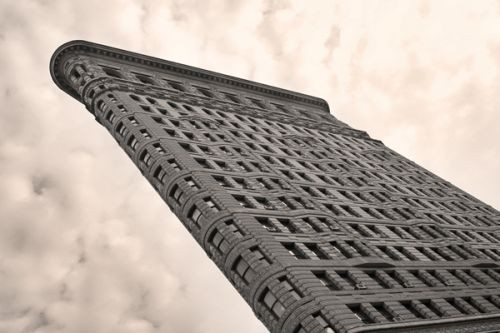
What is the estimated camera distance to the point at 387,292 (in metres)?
43.5

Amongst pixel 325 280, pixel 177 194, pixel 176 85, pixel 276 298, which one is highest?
pixel 176 85

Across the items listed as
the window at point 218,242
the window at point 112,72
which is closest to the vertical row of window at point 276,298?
the window at point 218,242

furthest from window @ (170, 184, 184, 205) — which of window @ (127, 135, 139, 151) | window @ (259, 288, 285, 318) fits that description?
window @ (259, 288, 285, 318)

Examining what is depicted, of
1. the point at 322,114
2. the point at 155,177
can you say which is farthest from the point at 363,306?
the point at 322,114

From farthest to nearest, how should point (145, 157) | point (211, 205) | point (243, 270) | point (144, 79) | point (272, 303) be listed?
point (144, 79) → point (145, 157) → point (211, 205) → point (243, 270) → point (272, 303)

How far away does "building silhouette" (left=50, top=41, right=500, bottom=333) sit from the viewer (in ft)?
137

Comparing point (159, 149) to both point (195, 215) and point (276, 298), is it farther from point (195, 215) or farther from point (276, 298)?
point (276, 298)

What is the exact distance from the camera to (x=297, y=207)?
52375 mm

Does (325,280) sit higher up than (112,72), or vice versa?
(112,72)

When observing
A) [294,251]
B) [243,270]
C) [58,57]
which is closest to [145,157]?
[243,270]

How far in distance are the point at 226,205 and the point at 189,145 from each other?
1297 centimetres

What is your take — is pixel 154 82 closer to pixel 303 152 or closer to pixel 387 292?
pixel 303 152

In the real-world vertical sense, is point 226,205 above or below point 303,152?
below

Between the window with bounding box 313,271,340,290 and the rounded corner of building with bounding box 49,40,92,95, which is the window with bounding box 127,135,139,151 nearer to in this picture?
the rounded corner of building with bounding box 49,40,92,95
